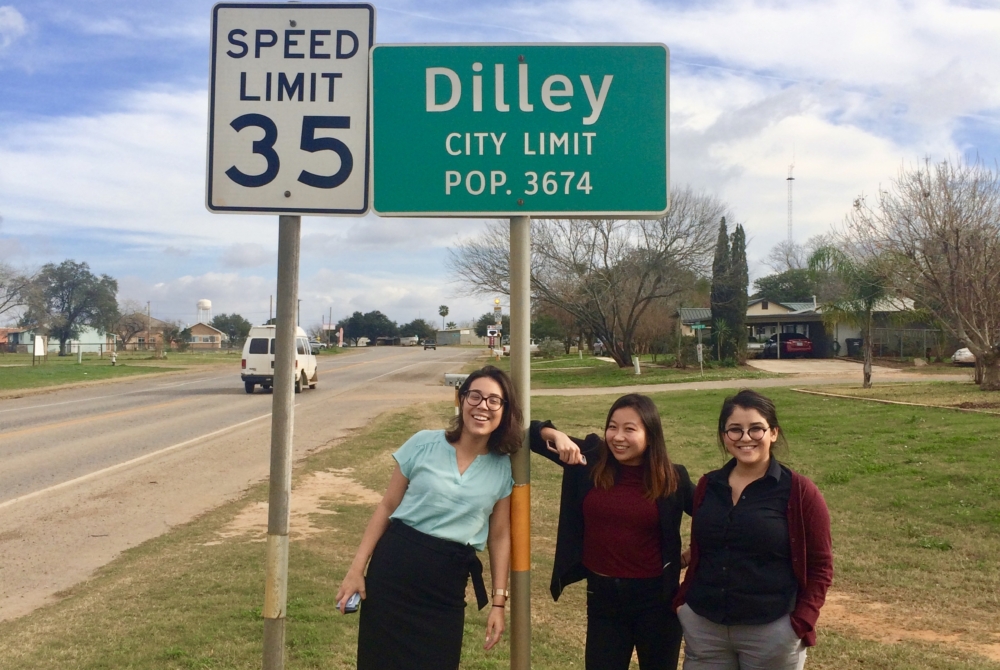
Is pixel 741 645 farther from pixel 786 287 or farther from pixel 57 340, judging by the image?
pixel 57 340

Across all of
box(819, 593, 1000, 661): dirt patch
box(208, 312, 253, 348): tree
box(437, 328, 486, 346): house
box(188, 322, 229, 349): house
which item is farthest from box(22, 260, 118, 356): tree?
box(819, 593, 1000, 661): dirt patch

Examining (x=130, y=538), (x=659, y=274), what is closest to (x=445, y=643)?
(x=130, y=538)

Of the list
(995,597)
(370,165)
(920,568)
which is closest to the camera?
(370,165)

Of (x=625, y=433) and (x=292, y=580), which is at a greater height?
(x=625, y=433)

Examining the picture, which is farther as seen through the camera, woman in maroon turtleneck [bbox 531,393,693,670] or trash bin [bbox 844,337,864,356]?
trash bin [bbox 844,337,864,356]

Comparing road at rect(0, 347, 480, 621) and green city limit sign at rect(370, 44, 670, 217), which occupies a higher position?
green city limit sign at rect(370, 44, 670, 217)

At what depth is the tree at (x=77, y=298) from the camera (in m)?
71.5

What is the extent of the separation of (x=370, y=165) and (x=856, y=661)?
3.68 m

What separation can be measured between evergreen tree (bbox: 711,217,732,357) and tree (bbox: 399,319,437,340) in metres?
92.6

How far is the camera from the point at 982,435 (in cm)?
1124

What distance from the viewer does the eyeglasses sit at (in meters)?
2.68

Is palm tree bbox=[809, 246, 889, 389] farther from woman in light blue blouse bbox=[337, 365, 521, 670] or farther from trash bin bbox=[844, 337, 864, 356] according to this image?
trash bin bbox=[844, 337, 864, 356]

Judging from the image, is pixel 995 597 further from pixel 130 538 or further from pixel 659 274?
pixel 659 274

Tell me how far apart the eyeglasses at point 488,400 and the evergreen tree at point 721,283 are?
107 feet
